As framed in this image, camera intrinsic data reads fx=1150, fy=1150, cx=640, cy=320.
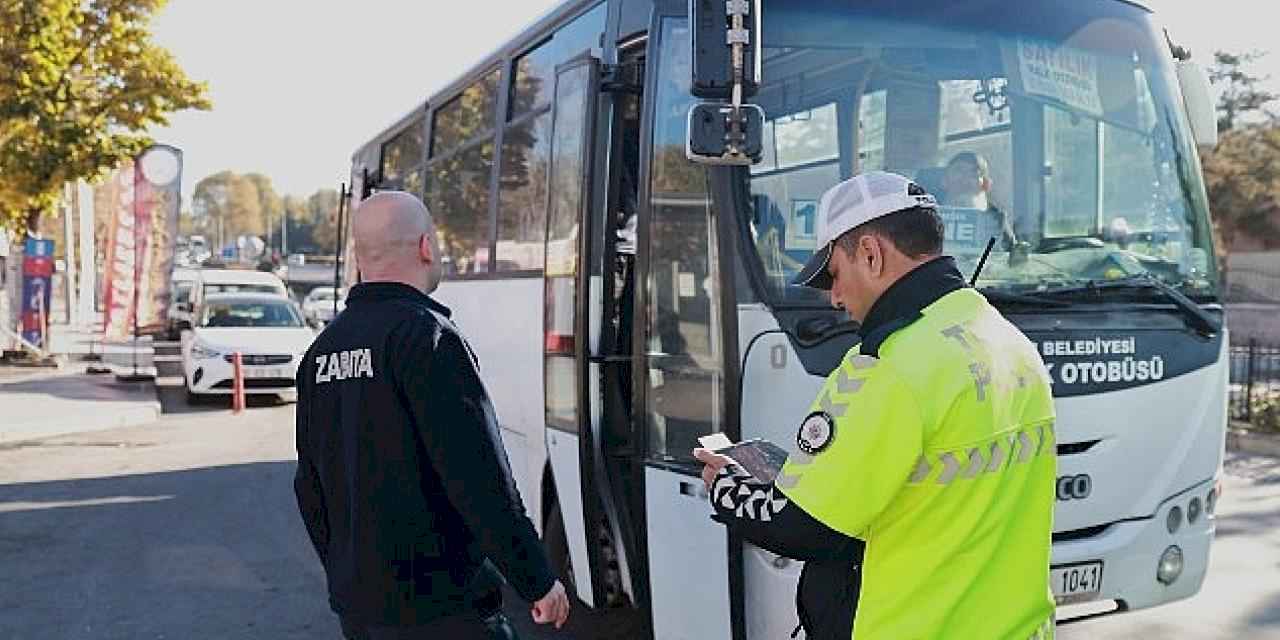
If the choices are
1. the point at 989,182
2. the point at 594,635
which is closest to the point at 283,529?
the point at 594,635

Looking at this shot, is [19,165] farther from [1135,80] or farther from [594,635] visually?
[1135,80]

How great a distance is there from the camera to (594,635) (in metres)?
6.31

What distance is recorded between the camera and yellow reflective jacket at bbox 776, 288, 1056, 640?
2127 mm

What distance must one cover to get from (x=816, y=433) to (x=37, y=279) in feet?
82.9

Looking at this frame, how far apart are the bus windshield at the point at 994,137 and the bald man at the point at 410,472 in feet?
5.99

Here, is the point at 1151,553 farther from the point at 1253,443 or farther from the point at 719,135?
the point at 1253,443

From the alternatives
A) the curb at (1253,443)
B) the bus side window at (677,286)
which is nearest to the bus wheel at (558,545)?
the bus side window at (677,286)

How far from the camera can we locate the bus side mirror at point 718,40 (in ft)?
13.8

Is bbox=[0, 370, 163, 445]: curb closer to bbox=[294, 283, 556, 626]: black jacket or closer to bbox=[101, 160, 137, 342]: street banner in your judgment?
bbox=[101, 160, 137, 342]: street banner

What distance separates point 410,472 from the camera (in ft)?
9.60

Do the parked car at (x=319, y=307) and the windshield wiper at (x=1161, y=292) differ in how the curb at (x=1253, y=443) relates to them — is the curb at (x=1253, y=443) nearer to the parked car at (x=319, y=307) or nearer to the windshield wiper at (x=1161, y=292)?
the windshield wiper at (x=1161, y=292)

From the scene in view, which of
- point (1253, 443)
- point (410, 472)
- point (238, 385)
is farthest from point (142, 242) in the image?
point (410, 472)

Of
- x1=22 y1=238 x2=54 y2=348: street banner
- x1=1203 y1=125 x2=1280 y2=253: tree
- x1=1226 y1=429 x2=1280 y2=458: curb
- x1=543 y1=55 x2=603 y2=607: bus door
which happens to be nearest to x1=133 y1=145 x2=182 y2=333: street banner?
x1=22 y1=238 x2=54 y2=348: street banner

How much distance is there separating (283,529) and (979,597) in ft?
25.4
